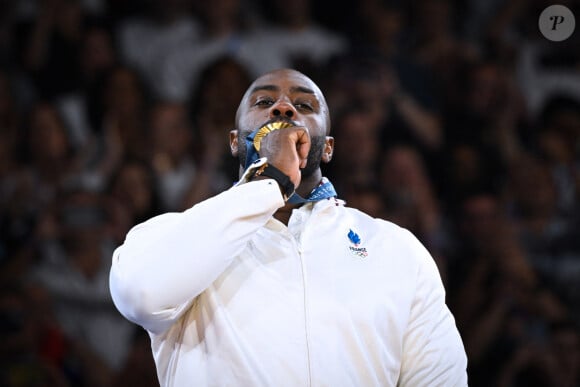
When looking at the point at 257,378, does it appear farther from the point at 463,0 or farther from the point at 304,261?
the point at 463,0

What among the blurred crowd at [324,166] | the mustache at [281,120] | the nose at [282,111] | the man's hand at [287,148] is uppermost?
the nose at [282,111]

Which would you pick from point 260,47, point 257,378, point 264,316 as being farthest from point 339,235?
point 260,47

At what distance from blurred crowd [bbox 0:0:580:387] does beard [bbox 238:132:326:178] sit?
2.45 meters

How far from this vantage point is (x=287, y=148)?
1.67 m

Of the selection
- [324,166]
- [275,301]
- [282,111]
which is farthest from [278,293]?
[324,166]

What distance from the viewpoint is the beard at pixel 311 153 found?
193cm

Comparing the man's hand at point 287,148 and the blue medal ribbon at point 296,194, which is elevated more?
the man's hand at point 287,148

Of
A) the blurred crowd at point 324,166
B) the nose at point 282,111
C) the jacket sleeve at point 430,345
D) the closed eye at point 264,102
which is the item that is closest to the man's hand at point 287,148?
the nose at point 282,111

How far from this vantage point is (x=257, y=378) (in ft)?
5.16

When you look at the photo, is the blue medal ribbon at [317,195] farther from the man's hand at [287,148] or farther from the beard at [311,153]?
the man's hand at [287,148]

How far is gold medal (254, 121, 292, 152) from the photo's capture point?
1731mm

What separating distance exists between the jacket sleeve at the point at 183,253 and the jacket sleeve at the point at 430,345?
0.45m

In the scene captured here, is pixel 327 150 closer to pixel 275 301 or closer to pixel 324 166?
pixel 275 301

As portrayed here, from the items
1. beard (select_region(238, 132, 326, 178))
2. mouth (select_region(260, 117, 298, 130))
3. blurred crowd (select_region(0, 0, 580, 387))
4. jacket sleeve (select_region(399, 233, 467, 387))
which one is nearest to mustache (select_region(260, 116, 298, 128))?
mouth (select_region(260, 117, 298, 130))
